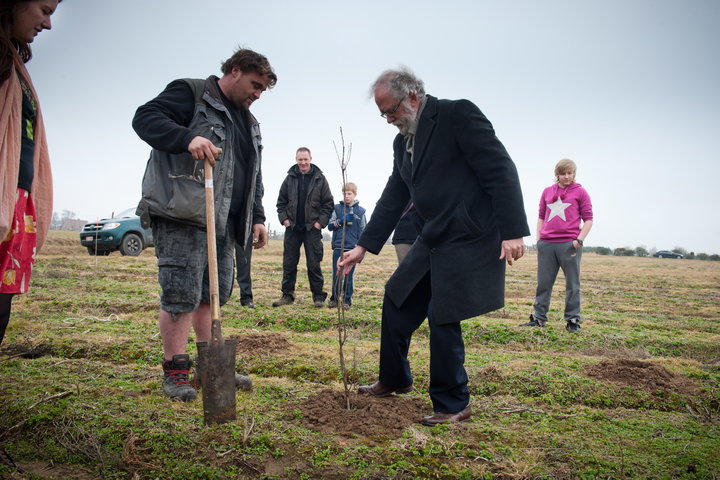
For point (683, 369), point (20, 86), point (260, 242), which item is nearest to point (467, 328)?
point (683, 369)

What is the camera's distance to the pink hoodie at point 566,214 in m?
6.54

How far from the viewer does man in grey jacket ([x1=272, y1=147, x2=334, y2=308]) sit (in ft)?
25.4

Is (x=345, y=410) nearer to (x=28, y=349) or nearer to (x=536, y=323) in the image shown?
(x=28, y=349)

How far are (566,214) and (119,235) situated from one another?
14.0 m

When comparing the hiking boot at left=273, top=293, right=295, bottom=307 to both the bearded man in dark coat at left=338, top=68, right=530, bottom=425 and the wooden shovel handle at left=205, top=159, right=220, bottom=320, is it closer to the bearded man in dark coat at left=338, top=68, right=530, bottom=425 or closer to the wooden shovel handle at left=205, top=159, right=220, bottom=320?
the bearded man in dark coat at left=338, top=68, right=530, bottom=425

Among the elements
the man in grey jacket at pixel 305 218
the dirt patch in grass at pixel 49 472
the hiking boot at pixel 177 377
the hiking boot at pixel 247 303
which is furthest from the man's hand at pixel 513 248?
the hiking boot at pixel 247 303

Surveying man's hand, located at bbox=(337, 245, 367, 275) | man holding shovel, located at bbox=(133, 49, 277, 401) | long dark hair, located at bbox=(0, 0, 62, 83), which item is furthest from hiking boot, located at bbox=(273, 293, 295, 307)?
long dark hair, located at bbox=(0, 0, 62, 83)

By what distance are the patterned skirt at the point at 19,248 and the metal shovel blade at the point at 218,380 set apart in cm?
93

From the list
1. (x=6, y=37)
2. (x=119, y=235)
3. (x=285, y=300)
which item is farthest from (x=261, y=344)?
(x=119, y=235)

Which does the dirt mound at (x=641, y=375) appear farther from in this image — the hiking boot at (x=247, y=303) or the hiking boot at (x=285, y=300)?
the hiking boot at (x=247, y=303)

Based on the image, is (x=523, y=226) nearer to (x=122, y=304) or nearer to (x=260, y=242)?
(x=260, y=242)

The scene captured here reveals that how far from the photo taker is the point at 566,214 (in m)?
6.57

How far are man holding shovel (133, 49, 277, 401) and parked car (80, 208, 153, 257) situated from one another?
13583 millimetres

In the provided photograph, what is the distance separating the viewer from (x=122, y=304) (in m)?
7.05
